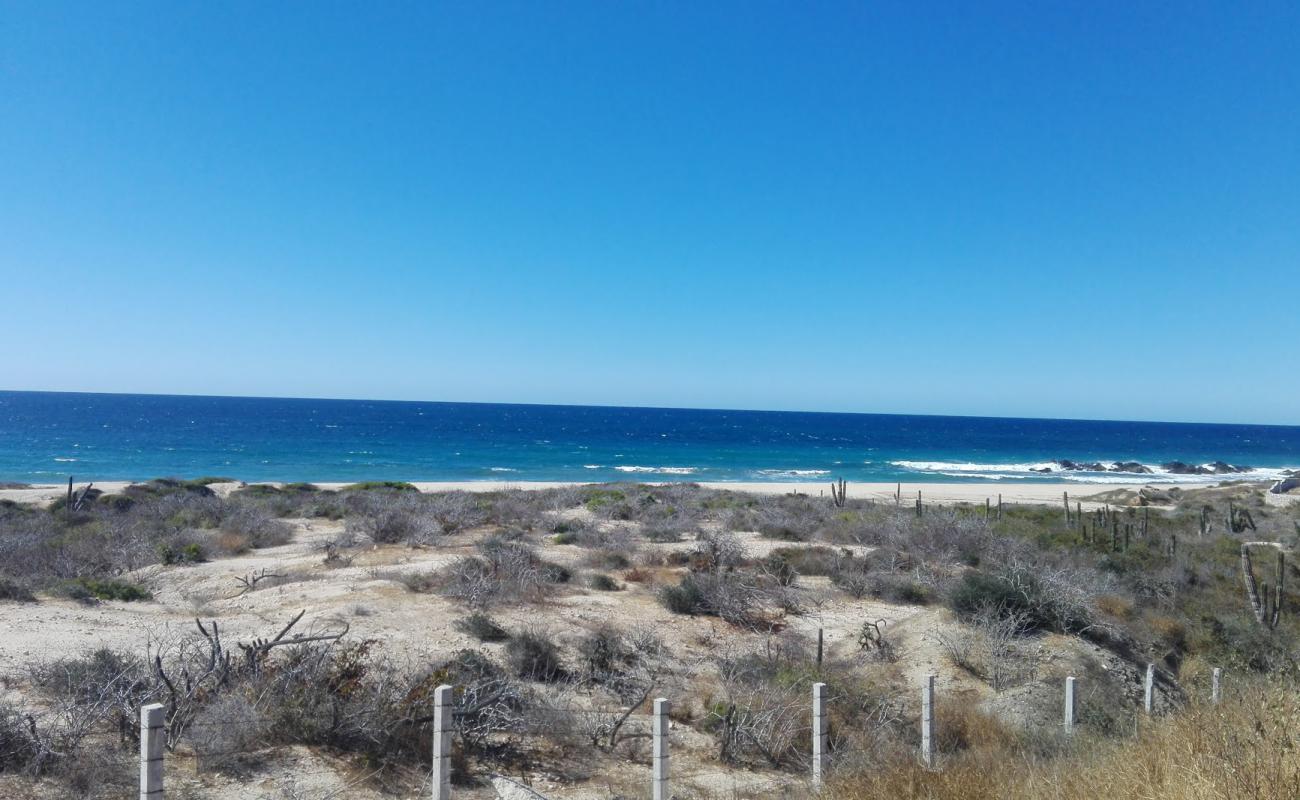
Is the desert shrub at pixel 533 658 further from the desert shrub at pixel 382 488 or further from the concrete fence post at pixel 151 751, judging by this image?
the desert shrub at pixel 382 488

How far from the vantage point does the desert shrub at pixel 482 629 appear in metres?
12.3

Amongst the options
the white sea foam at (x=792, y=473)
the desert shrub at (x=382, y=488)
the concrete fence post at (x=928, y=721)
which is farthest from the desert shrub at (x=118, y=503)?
the white sea foam at (x=792, y=473)

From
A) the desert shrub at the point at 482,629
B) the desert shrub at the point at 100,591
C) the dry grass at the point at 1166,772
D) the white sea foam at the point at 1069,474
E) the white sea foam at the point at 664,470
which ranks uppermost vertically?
the dry grass at the point at 1166,772

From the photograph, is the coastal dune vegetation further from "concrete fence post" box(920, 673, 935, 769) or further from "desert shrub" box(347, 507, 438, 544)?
"concrete fence post" box(920, 673, 935, 769)

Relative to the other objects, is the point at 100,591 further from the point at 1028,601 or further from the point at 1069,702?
the point at 1028,601

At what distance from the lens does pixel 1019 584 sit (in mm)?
13898

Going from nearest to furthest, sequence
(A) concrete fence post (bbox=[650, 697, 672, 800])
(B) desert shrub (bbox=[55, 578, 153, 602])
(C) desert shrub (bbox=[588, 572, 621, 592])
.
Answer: (A) concrete fence post (bbox=[650, 697, 672, 800]) < (B) desert shrub (bbox=[55, 578, 153, 602]) < (C) desert shrub (bbox=[588, 572, 621, 592])

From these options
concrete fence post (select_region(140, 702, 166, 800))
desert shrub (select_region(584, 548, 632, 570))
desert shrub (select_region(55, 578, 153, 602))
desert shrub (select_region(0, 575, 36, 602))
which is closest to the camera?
concrete fence post (select_region(140, 702, 166, 800))

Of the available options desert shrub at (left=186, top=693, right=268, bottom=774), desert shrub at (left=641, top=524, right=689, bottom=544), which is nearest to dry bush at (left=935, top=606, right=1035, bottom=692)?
desert shrub at (left=186, top=693, right=268, bottom=774)

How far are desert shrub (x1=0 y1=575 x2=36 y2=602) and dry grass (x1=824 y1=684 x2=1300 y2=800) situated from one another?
14.7 meters

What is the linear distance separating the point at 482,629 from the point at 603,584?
4.39 m

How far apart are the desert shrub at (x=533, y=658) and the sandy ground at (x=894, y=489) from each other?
98.0ft

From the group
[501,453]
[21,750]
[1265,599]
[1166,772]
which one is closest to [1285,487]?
[1265,599]

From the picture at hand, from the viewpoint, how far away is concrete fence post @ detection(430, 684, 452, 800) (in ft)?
21.5
